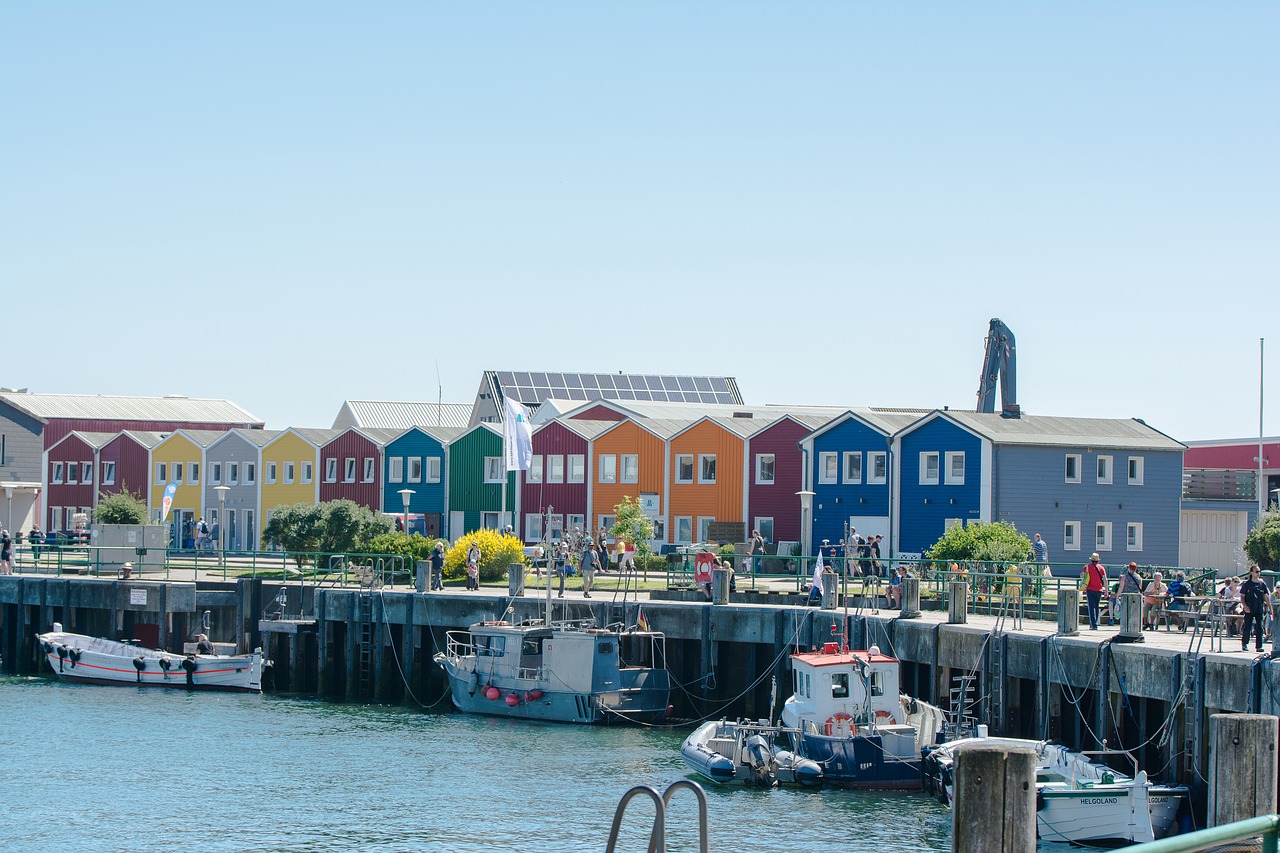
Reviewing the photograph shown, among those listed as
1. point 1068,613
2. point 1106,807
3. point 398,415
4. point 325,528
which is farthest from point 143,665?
point 398,415

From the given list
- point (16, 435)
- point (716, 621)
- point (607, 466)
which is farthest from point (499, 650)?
point (16, 435)

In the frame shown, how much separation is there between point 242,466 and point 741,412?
26443 millimetres

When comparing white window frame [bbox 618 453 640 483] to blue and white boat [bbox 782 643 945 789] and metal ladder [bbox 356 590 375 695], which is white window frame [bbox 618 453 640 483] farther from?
blue and white boat [bbox 782 643 945 789]

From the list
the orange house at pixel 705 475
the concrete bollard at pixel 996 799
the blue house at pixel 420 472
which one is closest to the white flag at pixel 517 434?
the orange house at pixel 705 475

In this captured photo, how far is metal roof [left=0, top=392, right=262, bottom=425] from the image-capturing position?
101 meters

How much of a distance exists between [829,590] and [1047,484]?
18984 millimetres

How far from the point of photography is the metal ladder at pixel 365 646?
4759 cm

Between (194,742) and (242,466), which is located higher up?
(242,466)

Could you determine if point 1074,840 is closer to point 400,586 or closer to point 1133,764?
point 1133,764

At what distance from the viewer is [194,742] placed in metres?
37.8

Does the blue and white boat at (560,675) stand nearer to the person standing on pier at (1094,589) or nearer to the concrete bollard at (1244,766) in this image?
the person standing on pier at (1094,589)

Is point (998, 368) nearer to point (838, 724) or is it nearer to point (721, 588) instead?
point (721, 588)

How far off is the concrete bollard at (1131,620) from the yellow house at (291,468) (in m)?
55.1

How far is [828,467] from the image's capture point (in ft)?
202
